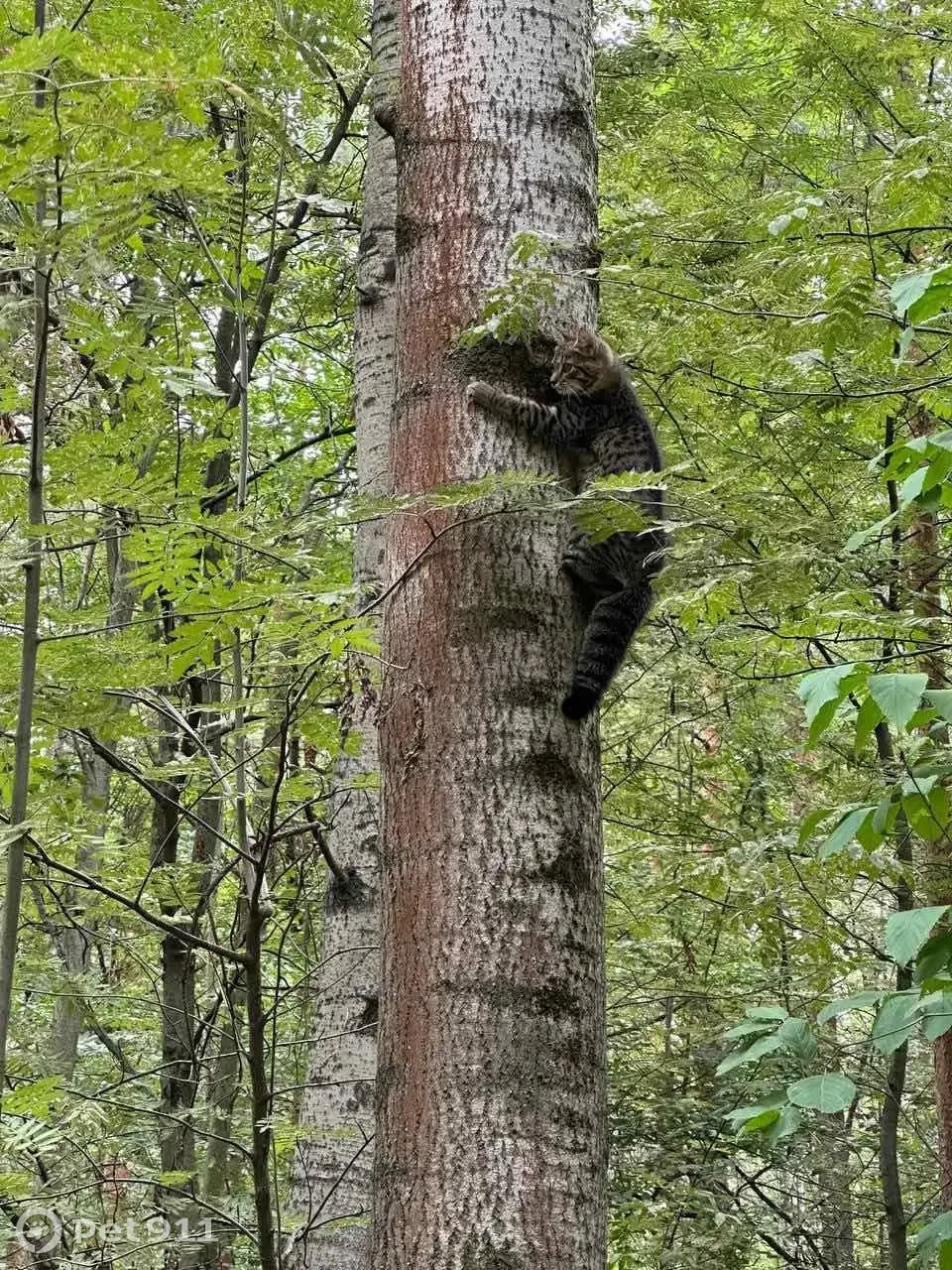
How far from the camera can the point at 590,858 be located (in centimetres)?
200

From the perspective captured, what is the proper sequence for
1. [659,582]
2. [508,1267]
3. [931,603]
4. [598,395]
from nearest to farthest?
[508,1267], [598,395], [659,582], [931,603]

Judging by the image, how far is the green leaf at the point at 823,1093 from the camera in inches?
70.4

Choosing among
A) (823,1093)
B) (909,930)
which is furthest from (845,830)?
(823,1093)

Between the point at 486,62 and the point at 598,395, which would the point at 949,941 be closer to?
the point at 598,395

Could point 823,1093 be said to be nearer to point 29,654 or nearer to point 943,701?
point 943,701

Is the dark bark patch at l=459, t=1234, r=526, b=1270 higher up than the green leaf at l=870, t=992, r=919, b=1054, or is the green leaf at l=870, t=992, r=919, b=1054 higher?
the green leaf at l=870, t=992, r=919, b=1054

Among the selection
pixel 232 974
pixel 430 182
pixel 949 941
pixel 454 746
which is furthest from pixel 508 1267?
pixel 232 974

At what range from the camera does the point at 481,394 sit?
Answer: 85.7 inches

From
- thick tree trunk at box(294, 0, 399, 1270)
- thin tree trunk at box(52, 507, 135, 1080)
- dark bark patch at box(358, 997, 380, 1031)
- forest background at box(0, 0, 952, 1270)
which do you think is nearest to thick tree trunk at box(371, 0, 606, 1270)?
forest background at box(0, 0, 952, 1270)

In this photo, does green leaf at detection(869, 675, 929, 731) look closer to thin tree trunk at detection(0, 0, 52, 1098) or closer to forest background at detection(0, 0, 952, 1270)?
forest background at detection(0, 0, 952, 1270)

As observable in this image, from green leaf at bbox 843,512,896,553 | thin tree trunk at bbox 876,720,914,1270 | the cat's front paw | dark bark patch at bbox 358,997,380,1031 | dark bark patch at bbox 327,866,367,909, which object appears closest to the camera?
green leaf at bbox 843,512,896,553

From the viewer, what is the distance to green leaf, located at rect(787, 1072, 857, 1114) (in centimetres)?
179

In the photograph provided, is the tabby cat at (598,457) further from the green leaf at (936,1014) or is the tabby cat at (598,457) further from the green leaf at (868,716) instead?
the green leaf at (936,1014)

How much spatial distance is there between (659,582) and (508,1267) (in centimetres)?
211
